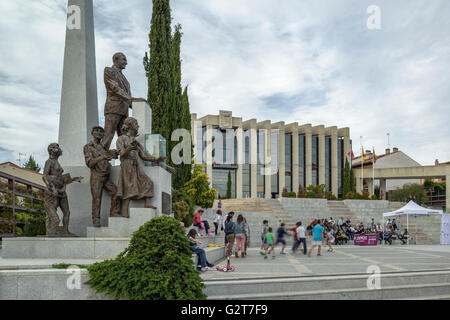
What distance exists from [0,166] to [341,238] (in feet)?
105

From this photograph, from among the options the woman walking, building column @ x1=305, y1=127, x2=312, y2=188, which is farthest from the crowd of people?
building column @ x1=305, y1=127, x2=312, y2=188

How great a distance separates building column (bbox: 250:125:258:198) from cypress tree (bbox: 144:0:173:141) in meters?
32.1

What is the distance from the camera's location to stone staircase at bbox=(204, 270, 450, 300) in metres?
6.84

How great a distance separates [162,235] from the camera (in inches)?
234

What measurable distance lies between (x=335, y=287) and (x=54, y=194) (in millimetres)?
6773

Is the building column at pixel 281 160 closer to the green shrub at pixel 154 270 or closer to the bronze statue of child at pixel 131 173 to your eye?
the bronze statue of child at pixel 131 173

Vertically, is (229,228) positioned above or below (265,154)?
below

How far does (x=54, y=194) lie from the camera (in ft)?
30.1

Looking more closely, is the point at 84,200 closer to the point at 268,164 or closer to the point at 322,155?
the point at 268,164

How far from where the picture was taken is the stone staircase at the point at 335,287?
6844mm

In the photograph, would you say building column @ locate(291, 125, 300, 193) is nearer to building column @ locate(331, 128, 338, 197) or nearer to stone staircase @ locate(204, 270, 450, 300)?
building column @ locate(331, 128, 338, 197)

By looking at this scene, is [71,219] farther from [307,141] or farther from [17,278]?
[307,141]

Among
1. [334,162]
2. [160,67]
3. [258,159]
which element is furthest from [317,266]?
[334,162]
